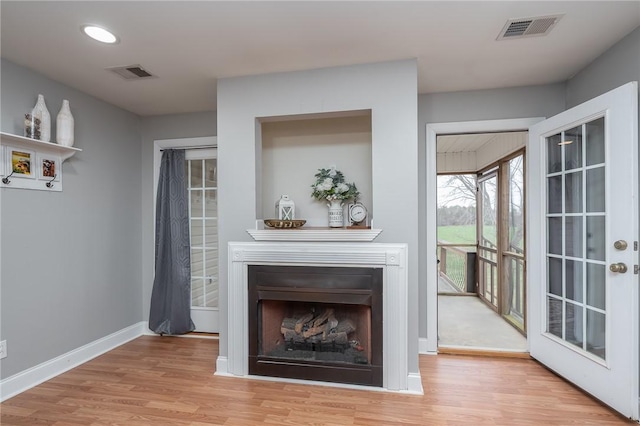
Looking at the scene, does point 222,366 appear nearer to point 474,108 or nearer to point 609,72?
point 474,108

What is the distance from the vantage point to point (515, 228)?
434 centimetres

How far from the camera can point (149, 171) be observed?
12.4 feet

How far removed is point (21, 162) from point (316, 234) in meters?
2.26

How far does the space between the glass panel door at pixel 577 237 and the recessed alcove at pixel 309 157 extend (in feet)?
4.87

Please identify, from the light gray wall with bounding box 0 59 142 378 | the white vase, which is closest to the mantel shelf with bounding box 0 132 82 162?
the light gray wall with bounding box 0 59 142 378

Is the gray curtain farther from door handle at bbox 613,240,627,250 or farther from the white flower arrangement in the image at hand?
door handle at bbox 613,240,627,250

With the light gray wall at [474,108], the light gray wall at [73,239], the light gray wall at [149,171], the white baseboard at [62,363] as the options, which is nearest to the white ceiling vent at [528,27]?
the light gray wall at [474,108]

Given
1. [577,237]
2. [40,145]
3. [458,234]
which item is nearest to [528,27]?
[577,237]

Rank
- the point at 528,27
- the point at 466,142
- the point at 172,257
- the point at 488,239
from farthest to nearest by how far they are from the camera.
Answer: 1. the point at 488,239
2. the point at 466,142
3. the point at 172,257
4. the point at 528,27

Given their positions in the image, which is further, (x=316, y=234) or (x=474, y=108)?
(x=474, y=108)

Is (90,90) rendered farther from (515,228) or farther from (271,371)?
(515,228)

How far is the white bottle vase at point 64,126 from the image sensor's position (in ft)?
8.75

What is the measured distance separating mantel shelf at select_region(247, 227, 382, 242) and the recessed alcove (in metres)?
0.36

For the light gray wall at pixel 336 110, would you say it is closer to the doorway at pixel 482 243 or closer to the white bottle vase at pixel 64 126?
the white bottle vase at pixel 64 126
